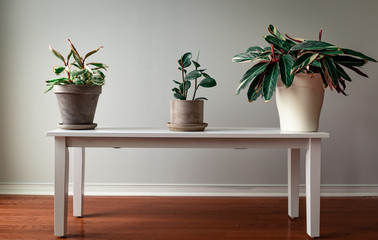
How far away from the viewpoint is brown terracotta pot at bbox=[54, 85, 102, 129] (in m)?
1.84

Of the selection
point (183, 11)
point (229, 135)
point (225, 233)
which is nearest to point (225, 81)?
point (183, 11)

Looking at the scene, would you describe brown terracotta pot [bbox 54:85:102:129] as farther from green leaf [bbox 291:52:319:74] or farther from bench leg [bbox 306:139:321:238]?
bench leg [bbox 306:139:321:238]

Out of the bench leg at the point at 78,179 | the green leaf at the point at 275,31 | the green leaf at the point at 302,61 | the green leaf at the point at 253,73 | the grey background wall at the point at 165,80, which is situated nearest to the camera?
the green leaf at the point at 302,61

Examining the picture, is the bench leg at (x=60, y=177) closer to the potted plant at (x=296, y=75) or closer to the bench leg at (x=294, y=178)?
the potted plant at (x=296, y=75)

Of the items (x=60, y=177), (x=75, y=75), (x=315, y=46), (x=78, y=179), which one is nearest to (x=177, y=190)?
(x=78, y=179)

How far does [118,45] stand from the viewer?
269cm

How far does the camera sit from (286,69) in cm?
170

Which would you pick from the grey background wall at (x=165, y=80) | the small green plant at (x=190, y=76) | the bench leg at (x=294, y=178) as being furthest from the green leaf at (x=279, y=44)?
the grey background wall at (x=165, y=80)

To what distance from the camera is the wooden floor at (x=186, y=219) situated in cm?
187

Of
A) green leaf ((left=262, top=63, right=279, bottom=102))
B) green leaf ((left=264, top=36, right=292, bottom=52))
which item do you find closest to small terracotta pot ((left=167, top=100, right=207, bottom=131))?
green leaf ((left=262, top=63, right=279, bottom=102))

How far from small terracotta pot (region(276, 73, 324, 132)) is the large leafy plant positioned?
0.17 feet

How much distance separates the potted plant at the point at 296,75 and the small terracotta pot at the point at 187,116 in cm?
24

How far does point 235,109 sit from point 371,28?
1.21m

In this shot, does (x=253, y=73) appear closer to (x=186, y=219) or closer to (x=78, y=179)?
(x=186, y=219)
